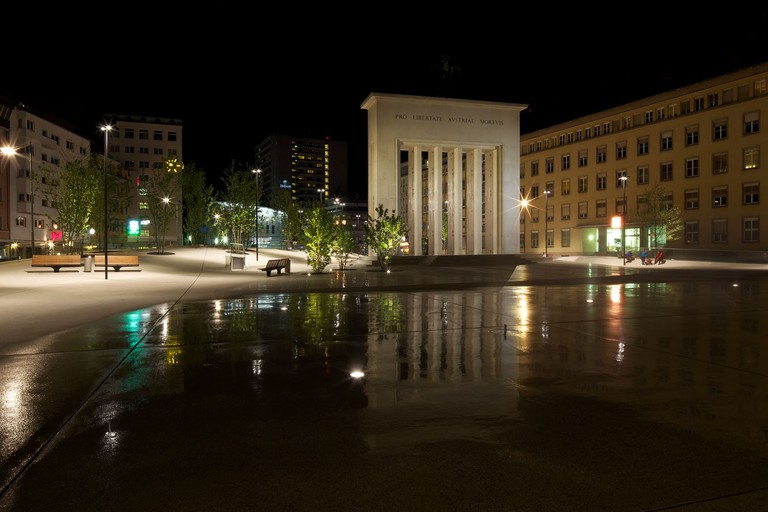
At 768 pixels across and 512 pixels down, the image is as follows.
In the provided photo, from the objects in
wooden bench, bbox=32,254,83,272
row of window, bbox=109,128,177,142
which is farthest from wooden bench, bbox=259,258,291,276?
row of window, bbox=109,128,177,142

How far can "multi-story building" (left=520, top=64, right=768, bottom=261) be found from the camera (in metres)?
49.8

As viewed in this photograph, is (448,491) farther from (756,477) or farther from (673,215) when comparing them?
(673,215)

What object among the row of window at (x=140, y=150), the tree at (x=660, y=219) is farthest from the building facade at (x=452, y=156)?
the row of window at (x=140, y=150)

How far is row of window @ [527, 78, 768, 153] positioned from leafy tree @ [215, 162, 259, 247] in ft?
132

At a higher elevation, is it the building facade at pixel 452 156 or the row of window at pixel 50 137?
the row of window at pixel 50 137

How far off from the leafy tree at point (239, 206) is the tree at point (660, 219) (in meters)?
38.0

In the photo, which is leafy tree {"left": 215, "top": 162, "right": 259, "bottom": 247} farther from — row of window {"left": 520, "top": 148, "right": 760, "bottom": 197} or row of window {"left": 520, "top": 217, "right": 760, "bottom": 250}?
row of window {"left": 520, "top": 217, "right": 760, "bottom": 250}

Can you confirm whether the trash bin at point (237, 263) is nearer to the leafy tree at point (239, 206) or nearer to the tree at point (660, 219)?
the leafy tree at point (239, 206)

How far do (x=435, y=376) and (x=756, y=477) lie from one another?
148 inches

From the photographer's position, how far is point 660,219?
53469mm

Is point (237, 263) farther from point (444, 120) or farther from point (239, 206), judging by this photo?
point (239, 206)

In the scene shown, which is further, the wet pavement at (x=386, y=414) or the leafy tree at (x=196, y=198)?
the leafy tree at (x=196, y=198)

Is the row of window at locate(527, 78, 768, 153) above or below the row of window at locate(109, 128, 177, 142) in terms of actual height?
below

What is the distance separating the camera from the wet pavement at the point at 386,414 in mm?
3945
